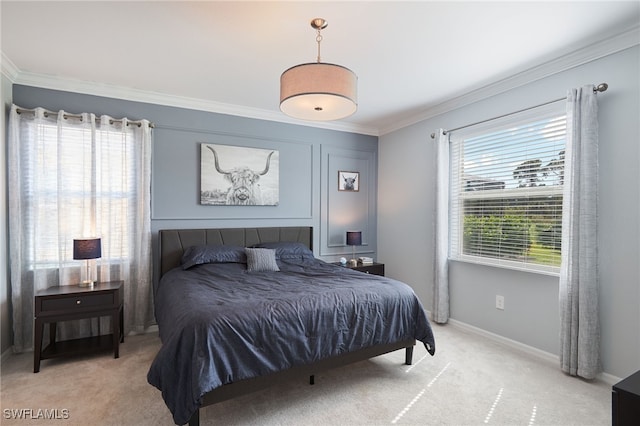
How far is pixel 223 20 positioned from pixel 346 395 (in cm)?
281

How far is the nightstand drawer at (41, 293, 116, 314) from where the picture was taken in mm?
2801

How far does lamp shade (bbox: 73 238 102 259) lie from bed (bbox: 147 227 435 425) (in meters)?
0.70

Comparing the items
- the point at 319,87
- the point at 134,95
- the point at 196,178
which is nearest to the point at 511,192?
the point at 319,87

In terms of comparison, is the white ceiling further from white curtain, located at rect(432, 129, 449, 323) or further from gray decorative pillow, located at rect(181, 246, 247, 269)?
gray decorative pillow, located at rect(181, 246, 247, 269)

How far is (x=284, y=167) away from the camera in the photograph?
448 centimetres

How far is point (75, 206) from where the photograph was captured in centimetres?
331

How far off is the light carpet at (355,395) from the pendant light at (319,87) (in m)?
2.06

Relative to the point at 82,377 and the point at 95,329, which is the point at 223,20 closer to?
the point at 82,377

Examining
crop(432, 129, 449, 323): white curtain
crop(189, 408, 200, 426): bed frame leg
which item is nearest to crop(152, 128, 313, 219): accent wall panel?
crop(432, 129, 449, 323): white curtain

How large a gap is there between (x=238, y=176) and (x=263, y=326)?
2523mm

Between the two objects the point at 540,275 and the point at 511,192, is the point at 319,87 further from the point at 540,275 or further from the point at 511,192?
the point at 540,275

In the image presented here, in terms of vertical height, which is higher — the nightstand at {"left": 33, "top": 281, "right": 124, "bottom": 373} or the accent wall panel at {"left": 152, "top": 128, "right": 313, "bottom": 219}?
the accent wall panel at {"left": 152, "top": 128, "right": 313, "bottom": 219}

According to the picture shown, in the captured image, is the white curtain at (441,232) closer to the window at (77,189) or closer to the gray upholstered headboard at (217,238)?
the gray upholstered headboard at (217,238)

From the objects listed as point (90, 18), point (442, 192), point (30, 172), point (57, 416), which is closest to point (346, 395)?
point (57, 416)
